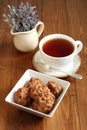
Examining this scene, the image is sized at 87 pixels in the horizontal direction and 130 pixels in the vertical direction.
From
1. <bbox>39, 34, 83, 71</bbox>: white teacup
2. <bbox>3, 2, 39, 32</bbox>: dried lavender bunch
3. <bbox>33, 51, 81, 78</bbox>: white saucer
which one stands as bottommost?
<bbox>33, 51, 81, 78</bbox>: white saucer

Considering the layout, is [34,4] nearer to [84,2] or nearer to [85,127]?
[84,2]

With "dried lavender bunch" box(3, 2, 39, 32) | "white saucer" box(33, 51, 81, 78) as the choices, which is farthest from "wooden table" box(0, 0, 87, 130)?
"dried lavender bunch" box(3, 2, 39, 32)

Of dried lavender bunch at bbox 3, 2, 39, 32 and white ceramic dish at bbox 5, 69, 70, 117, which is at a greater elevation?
dried lavender bunch at bbox 3, 2, 39, 32

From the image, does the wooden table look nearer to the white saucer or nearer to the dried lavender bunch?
the white saucer

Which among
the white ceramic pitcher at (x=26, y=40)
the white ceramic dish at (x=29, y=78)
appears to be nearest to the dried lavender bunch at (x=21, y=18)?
the white ceramic pitcher at (x=26, y=40)

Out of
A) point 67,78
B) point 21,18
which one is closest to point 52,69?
point 67,78

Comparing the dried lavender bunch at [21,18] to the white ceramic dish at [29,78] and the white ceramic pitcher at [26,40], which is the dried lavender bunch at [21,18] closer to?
the white ceramic pitcher at [26,40]
